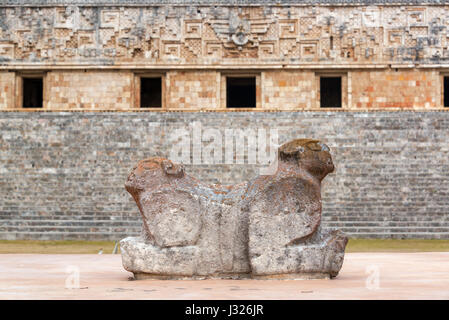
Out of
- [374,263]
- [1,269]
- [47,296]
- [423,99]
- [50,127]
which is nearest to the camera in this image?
[47,296]

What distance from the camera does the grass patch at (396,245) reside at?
1028 centimetres

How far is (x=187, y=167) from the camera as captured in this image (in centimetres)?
1462

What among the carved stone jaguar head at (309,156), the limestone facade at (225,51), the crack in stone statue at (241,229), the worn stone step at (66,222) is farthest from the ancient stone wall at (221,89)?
the crack in stone statue at (241,229)

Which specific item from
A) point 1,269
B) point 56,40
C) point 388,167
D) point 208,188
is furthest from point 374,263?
point 56,40

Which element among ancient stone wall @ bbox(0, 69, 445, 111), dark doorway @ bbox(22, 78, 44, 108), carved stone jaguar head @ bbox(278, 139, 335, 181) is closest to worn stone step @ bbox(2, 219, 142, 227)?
carved stone jaguar head @ bbox(278, 139, 335, 181)

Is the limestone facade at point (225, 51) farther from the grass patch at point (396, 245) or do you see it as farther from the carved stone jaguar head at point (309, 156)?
the carved stone jaguar head at point (309, 156)

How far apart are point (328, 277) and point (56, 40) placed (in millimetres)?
17343

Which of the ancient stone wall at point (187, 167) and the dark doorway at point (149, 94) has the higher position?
the dark doorway at point (149, 94)

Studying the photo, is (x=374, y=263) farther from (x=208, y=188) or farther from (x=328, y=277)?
(x=208, y=188)

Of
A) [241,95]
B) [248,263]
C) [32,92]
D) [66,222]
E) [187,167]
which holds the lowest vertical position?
[66,222]

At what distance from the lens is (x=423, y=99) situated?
68.0 feet

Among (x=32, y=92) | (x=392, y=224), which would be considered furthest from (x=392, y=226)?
(x=32, y=92)

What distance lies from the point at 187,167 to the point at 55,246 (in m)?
4.21

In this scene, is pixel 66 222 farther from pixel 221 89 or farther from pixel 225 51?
pixel 225 51
